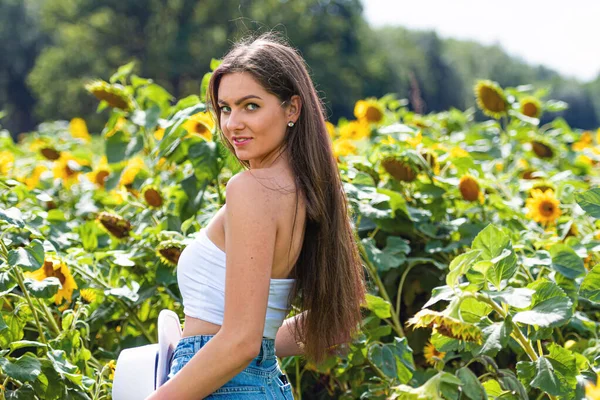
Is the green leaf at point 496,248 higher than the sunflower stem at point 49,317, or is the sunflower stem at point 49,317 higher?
the green leaf at point 496,248

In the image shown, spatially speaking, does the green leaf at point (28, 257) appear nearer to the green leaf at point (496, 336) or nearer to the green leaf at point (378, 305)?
the green leaf at point (378, 305)

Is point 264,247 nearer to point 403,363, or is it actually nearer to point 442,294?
point 442,294

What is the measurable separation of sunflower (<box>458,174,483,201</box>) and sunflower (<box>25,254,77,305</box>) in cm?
124

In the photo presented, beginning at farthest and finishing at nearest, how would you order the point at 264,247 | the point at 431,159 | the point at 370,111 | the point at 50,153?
the point at 370,111
the point at 50,153
the point at 431,159
the point at 264,247

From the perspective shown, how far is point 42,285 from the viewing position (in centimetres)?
198

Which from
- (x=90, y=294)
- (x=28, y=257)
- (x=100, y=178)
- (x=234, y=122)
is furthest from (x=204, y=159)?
(x=100, y=178)

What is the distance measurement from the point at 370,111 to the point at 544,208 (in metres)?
1.45

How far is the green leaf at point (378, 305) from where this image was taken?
2223 millimetres

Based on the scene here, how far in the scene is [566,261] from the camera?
2.24 m

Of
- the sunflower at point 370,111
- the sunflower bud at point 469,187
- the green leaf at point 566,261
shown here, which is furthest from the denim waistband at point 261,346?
the sunflower at point 370,111

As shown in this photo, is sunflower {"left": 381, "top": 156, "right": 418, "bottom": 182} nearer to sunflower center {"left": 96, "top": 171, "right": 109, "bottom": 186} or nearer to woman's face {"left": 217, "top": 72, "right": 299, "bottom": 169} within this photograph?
woman's face {"left": 217, "top": 72, "right": 299, "bottom": 169}

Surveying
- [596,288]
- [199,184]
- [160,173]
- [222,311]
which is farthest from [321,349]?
[160,173]

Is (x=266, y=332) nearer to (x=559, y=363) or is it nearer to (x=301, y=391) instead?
(x=559, y=363)

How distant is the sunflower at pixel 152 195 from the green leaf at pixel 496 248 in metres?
1.36
